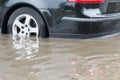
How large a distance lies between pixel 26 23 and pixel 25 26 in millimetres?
58

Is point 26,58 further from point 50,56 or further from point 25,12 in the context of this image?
point 25,12

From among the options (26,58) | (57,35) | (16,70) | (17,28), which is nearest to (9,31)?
(17,28)

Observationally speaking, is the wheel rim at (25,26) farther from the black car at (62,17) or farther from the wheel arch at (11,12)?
the wheel arch at (11,12)

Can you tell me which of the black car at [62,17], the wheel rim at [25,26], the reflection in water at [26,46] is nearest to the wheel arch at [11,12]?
the black car at [62,17]

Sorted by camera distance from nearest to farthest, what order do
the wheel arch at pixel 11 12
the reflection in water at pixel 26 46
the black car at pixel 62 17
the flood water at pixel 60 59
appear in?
the flood water at pixel 60 59, the reflection in water at pixel 26 46, the black car at pixel 62 17, the wheel arch at pixel 11 12

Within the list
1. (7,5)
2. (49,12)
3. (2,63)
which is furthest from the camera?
(7,5)

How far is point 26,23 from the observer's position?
6754 mm

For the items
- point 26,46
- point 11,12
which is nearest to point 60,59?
point 26,46

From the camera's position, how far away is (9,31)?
7043mm

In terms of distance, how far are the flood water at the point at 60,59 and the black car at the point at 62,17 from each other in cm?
17

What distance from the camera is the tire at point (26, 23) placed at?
6625 mm

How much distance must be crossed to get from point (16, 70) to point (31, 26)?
6.45ft

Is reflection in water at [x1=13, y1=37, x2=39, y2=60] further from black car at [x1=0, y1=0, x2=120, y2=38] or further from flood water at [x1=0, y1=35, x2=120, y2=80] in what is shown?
black car at [x1=0, y1=0, x2=120, y2=38]

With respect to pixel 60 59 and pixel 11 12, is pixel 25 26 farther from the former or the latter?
pixel 60 59
